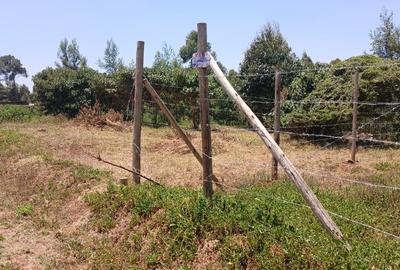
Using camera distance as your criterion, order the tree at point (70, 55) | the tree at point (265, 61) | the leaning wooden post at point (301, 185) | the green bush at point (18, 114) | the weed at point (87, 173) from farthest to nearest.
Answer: the tree at point (70, 55), the green bush at point (18, 114), the tree at point (265, 61), the weed at point (87, 173), the leaning wooden post at point (301, 185)

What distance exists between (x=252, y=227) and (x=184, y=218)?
1.06m

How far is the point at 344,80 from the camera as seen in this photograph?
1689 centimetres

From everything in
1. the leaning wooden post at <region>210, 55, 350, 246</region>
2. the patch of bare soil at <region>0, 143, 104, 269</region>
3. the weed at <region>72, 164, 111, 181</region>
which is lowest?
the patch of bare soil at <region>0, 143, 104, 269</region>

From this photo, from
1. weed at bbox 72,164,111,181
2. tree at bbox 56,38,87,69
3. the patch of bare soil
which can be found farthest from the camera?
tree at bbox 56,38,87,69

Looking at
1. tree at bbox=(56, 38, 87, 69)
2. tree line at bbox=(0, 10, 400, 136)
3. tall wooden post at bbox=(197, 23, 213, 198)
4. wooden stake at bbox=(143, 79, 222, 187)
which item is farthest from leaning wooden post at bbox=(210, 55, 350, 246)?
tree at bbox=(56, 38, 87, 69)

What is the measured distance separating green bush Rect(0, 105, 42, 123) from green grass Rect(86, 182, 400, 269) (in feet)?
69.6

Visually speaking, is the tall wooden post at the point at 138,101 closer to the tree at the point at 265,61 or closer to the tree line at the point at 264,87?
the tree line at the point at 264,87

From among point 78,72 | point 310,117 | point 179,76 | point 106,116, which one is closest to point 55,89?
point 78,72

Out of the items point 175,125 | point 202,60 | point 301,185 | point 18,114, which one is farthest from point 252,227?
point 18,114

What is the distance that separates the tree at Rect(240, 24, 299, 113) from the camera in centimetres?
2264

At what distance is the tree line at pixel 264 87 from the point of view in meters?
15.9

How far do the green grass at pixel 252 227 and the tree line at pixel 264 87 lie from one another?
9.45 meters

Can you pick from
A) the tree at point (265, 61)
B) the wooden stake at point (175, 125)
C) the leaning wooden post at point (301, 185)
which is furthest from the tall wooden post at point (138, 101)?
the tree at point (265, 61)

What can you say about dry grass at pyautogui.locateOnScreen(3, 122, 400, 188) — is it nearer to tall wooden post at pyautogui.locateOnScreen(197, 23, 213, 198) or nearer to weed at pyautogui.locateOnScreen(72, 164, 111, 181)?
weed at pyautogui.locateOnScreen(72, 164, 111, 181)
